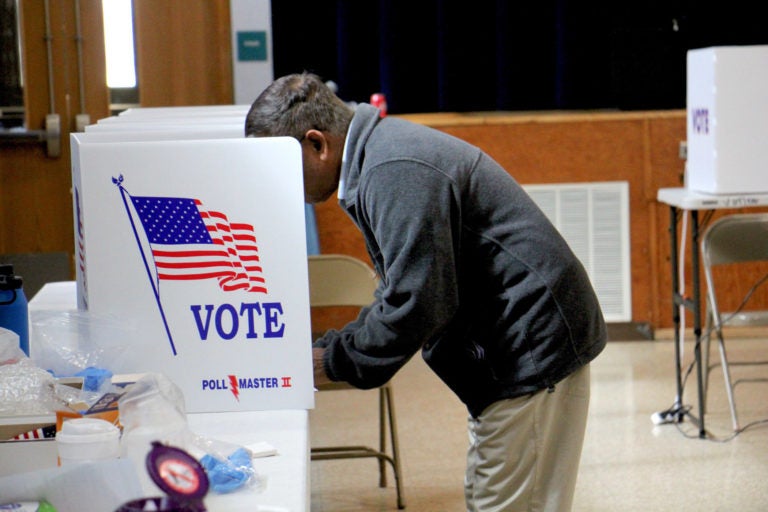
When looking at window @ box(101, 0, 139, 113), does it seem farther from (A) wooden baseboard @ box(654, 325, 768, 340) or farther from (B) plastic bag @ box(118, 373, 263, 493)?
(B) plastic bag @ box(118, 373, 263, 493)

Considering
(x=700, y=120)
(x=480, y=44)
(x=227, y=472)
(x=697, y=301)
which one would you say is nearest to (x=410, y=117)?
(x=480, y=44)

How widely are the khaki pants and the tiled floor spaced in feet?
3.95

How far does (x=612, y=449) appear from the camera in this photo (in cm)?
348

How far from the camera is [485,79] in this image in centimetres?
512

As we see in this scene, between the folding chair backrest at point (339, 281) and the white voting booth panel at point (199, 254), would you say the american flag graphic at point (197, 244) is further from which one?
the folding chair backrest at point (339, 281)

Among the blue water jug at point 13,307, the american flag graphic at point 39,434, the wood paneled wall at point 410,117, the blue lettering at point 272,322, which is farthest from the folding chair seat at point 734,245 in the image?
the american flag graphic at point 39,434

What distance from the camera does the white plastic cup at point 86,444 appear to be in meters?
1.10

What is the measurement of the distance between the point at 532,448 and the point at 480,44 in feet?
11.8

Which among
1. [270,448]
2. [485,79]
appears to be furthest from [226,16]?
[270,448]

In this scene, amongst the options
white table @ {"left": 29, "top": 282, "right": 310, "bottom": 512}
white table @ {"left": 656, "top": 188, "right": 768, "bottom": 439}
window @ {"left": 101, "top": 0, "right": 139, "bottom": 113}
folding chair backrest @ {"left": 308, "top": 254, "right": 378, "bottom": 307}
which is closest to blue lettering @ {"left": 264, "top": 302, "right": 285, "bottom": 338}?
white table @ {"left": 29, "top": 282, "right": 310, "bottom": 512}

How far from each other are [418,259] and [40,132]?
11.2 ft

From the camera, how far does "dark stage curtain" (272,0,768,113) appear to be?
197 inches

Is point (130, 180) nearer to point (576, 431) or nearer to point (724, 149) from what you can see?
point (576, 431)

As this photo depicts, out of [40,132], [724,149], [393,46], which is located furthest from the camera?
[393,46]
